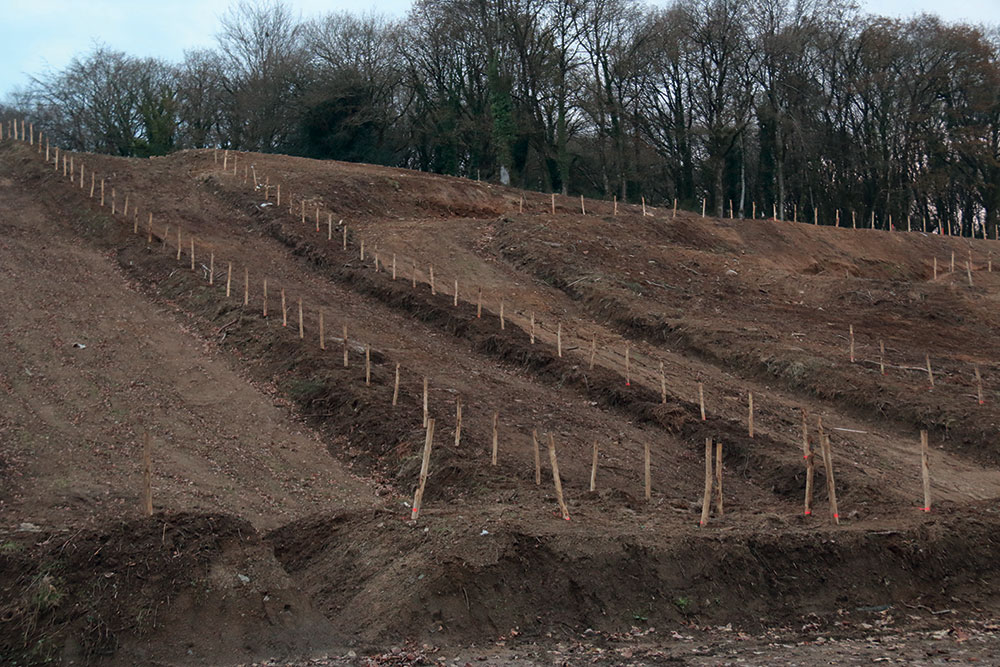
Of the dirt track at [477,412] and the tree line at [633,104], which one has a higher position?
the tree line at [633,104]

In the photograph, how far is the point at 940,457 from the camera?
17.3m

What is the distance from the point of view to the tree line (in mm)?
47031

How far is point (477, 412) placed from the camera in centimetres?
1648

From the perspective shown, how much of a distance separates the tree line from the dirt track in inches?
572

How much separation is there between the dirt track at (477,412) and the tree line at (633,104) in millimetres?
14537

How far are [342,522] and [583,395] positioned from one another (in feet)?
27.8

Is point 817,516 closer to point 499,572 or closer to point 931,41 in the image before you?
point 499,572

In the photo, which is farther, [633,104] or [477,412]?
[633,104]

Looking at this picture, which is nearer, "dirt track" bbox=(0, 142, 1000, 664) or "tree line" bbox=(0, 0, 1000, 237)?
"dirt track" bbox=(0, 142, 1000, 664)

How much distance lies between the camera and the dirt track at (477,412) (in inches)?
411

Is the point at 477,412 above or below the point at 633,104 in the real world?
A: below

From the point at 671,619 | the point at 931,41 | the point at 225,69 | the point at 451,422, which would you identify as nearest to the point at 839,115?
the point at 931,41

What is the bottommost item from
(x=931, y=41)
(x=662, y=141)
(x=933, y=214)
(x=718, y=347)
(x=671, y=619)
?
(x=671, y=619)

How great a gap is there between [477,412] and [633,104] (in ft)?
123
